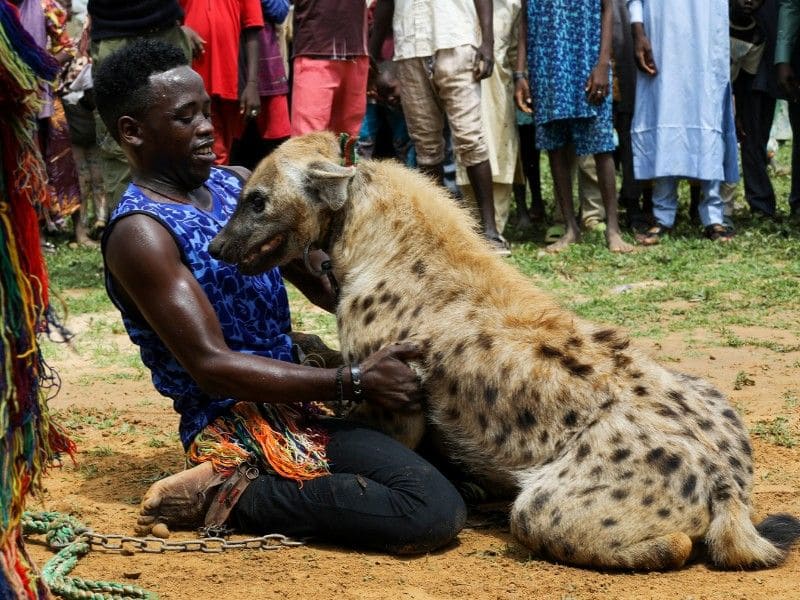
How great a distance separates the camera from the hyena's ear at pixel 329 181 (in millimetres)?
4668

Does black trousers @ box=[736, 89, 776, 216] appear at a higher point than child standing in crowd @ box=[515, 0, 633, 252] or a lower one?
lower

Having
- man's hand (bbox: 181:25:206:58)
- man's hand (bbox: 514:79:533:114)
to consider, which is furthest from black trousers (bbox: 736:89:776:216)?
man's hand (bbox: 181:25:206:58)

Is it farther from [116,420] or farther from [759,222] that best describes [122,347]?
[759,222]

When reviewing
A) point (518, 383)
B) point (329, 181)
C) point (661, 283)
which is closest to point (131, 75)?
point (329, 181)

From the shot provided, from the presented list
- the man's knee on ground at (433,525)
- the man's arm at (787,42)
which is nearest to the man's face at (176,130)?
the man's knee on ground at (433,525)

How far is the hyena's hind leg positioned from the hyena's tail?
0.05 meters

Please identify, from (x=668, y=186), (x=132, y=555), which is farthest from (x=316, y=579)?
(x=668, y=186)

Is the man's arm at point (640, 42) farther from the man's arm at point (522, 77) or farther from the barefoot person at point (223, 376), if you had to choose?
the barefoot person at point (223, 376)

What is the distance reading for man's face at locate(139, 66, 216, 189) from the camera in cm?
468

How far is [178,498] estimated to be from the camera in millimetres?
4617

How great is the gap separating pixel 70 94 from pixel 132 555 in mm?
7796

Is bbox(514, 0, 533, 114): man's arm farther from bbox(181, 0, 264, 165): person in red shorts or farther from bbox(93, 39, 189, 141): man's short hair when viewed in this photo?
bbox(93, 39, 189, 141): man's short hair

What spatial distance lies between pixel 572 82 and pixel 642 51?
34.4 inches

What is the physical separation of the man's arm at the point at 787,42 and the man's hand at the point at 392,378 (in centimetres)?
780
